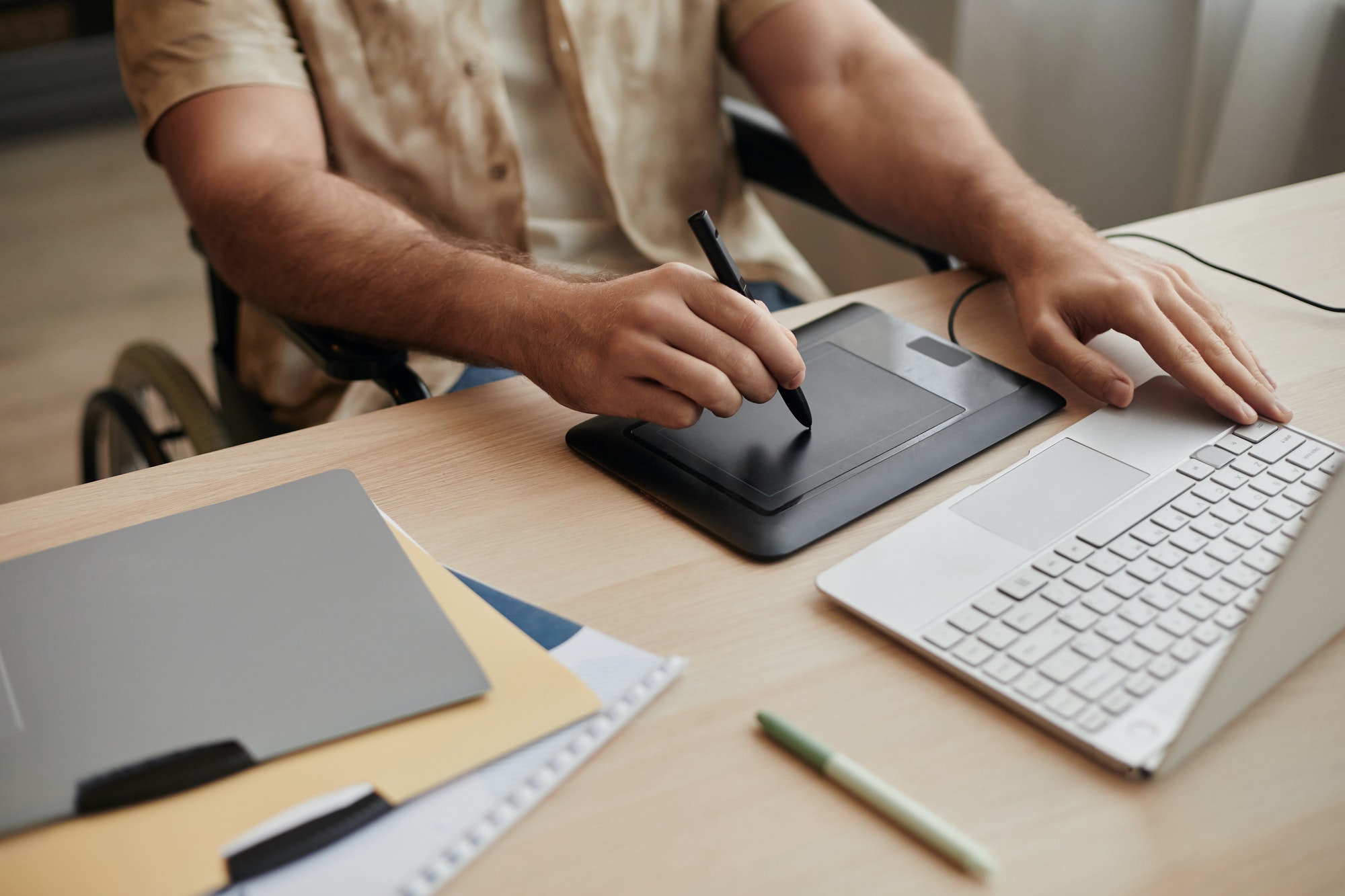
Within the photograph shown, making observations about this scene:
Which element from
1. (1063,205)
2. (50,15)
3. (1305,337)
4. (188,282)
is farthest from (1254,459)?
(50,15)

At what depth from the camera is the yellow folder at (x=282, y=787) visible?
15.4 inches

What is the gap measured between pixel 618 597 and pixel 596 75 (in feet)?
2.34

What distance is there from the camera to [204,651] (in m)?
0.48

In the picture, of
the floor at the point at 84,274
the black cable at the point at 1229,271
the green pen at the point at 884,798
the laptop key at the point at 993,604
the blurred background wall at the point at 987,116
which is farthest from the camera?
the floor at the point at 84,274

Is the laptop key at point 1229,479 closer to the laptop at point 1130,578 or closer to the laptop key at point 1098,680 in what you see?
the laptop at point 1130,578

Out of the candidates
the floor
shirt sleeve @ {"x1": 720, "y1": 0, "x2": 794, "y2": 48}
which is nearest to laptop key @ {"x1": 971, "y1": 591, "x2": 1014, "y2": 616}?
shirt sleeve @ {"x1": 720, "y1": 0, "x2": 794, "y2": 48}

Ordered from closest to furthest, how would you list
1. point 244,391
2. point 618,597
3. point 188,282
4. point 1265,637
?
point 1265,637, point 618,597, point 244,391, point 188,282

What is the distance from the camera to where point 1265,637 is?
16.5 inches

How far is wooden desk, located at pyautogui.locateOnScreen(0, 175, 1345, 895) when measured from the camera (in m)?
0.40

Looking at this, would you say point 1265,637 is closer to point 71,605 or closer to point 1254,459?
point 1254,459

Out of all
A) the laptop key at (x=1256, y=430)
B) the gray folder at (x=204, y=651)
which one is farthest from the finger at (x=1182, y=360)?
the gray folder at (x=204, y=651)

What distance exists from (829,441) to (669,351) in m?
0.11

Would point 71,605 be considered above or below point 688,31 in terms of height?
below

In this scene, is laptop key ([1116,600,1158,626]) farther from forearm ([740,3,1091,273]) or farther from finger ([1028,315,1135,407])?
forearm ([740,3,1091,273])
